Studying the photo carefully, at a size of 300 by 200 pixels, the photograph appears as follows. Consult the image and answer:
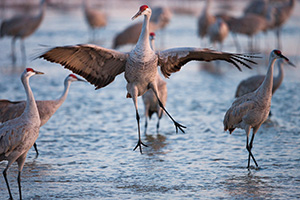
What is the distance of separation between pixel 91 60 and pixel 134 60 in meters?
0.57

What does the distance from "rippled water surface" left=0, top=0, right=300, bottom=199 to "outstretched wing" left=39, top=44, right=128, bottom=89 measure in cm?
34

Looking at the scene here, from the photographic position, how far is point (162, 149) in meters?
7.05

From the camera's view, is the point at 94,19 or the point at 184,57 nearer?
the point at 184,57

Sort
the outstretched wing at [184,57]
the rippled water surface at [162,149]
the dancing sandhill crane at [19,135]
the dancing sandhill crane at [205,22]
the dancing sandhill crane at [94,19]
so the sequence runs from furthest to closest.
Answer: the dancing sandhill crane at [94,19] < the dancing sandhill crane at [205,22] < the outstretched wing at [184,57] < the rippled water surface at [162,149] < the dancing sandhill crane at [19,135]

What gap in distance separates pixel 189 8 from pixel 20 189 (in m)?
24.7

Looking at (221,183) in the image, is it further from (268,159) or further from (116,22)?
(116,22)

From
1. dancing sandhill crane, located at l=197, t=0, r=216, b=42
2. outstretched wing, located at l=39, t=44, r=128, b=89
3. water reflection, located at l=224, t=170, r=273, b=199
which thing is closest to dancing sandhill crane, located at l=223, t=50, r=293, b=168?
water reflection, located at l=224, t=170, r=273, b=199

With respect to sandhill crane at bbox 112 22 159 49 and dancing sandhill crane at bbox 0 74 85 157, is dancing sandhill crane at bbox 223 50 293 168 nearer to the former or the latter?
dancing sandhill crane at bbox 0 74 85 157

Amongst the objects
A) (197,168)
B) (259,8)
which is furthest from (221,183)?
(259,8)

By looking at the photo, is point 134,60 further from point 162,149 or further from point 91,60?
point 162,149

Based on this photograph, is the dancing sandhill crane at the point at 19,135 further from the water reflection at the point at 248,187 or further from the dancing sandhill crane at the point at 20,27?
the dancing sandhill crane at the point at 20,27

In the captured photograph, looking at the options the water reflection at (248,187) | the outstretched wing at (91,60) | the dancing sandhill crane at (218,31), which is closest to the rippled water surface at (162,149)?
the water reflection at (248,187)

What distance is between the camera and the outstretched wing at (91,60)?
20.2 ft

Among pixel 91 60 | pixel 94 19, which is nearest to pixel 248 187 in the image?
pixel 91 60
